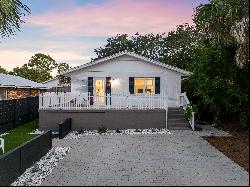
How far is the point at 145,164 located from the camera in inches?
532

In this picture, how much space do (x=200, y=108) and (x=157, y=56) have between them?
141 ft

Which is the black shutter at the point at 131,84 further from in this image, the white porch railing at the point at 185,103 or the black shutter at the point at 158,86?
the white porch railing at the point at 185,103

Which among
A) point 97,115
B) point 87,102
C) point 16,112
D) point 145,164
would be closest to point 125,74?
point 87,102

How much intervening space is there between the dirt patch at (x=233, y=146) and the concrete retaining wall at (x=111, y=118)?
445 cm

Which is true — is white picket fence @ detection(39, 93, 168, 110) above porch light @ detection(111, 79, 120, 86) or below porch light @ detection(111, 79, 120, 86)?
below

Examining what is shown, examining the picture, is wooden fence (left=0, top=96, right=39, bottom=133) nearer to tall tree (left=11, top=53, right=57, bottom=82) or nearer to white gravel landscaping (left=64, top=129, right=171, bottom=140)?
white gravel landscaping (left=64, top=129, right=171, bottom=140)

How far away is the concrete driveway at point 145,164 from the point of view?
37.1ft

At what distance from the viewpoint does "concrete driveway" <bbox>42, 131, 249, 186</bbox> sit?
11320 millimetres

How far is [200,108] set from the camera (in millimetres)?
27688

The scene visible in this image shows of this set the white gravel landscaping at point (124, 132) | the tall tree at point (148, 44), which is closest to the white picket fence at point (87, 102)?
the white gravel landscaping at point (124, 132)

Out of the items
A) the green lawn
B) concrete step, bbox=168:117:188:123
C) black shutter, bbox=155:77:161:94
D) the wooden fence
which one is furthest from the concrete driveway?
black shutter, bbox=155:77:161:94

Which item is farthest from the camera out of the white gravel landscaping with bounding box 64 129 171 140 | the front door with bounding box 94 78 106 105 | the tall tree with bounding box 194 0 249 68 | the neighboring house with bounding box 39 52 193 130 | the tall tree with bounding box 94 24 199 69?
the tall tree with bounding box 94 24 199 69

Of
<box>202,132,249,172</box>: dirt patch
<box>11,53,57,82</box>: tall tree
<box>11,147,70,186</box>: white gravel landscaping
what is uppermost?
<box>11,53,57,82</box>: tall tree

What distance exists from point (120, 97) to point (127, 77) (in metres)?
3.50
